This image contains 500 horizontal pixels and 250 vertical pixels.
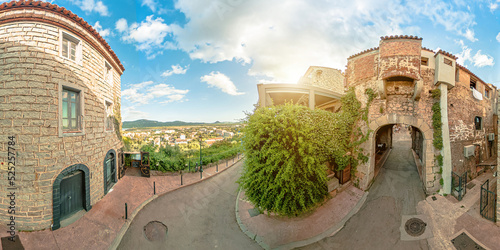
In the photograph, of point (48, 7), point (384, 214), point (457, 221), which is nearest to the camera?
point (48, 7)

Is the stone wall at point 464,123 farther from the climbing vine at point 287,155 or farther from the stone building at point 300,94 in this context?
the stone building at point 300,94

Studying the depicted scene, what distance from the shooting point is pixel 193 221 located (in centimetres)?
646

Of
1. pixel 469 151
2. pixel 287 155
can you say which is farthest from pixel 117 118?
pixel 469 151

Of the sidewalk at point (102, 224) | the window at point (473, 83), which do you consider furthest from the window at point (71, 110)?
the window at point (473, 83)

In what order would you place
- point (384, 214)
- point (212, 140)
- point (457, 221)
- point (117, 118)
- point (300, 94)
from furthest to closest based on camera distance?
point (212, 140) < point (300, 94) < point (117, 118) < point (384, 214) < point (457, 221)

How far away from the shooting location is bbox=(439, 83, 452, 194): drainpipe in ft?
20.3

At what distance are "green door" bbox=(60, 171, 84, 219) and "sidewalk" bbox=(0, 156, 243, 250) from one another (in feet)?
1.56

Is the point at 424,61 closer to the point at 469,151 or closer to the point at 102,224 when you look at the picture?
the point at 469,151

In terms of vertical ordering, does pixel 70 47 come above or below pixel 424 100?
above

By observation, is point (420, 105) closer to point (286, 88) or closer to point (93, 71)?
point (286, 88)

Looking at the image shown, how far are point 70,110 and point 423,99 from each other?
46.4 feet

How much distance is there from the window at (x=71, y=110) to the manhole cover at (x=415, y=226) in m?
12.2

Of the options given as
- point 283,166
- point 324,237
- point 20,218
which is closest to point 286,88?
point 283,166

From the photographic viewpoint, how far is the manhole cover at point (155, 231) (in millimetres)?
5574
